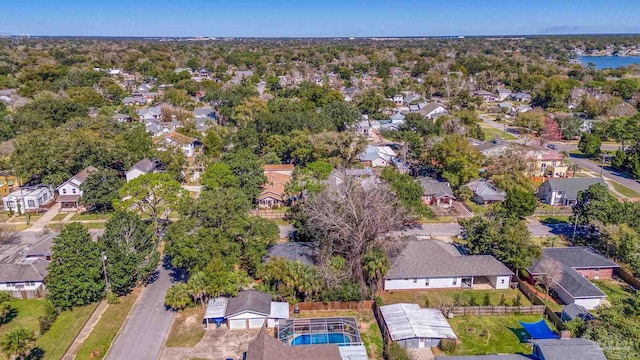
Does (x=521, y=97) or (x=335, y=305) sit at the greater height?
(x=521, y=97)

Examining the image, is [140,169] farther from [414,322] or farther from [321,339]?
[414,322]

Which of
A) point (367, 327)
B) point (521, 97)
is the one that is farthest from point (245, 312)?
point (521, 97)

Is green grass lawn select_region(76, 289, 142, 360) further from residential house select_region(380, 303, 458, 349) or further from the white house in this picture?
residential house select_region(380, 303, 458, 349)

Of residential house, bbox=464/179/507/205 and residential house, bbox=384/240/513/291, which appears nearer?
residential house, bbox=384/240/513/291

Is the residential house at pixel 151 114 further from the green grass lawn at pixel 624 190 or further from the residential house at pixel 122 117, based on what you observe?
the green grass lawn at pixel 624 190

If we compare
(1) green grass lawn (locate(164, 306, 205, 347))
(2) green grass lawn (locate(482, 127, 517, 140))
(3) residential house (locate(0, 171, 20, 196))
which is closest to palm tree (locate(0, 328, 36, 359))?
(1) green grass lawn (locate(164, 306, 205, 347))

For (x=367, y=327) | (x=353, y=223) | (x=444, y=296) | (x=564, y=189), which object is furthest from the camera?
(x=564, y=189)
